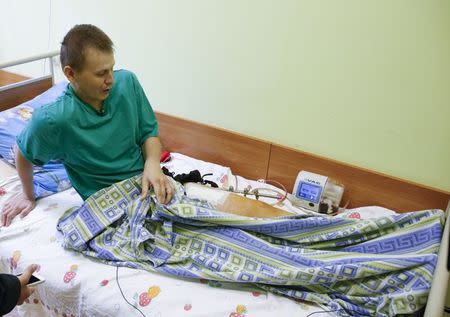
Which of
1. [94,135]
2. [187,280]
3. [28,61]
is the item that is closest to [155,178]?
[94,135]

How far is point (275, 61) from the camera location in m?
1.64

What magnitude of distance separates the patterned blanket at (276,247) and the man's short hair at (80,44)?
0.42 metres

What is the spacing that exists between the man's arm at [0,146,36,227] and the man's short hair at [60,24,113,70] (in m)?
0.38

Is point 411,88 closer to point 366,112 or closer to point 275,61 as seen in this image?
point 366,112

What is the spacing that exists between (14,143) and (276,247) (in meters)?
1.35

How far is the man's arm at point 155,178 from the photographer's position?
133 cm

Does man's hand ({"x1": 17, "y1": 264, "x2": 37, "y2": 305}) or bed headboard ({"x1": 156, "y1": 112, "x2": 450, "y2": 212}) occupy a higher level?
bed headboard ({"x1": 156, "y1": 112, "x2": 450, "y2": 212})

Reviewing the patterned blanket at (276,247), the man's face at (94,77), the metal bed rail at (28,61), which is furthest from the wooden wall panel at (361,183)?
the metal bed rail at (28,61)

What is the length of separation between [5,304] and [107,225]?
0.41 meters

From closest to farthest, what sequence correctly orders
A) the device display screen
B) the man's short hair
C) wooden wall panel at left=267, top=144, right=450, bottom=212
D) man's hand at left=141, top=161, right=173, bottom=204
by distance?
the man's short hair
man's hand at left=141, top=161, right=173, bottom=204
wooden wall panel at left=267, top=144, right=450, bottom=212
the device display screen

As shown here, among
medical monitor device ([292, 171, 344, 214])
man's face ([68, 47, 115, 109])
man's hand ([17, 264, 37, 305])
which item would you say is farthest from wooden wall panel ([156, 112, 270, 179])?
man's hand ([17, 264, 37, 305])

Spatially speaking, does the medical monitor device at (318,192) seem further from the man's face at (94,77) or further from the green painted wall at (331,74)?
the man's face at (94,77)

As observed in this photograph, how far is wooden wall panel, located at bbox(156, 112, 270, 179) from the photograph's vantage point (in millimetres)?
1789

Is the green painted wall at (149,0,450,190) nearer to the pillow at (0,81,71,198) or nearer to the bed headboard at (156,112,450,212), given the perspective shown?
the bed headboard at (156,112,450,212)
